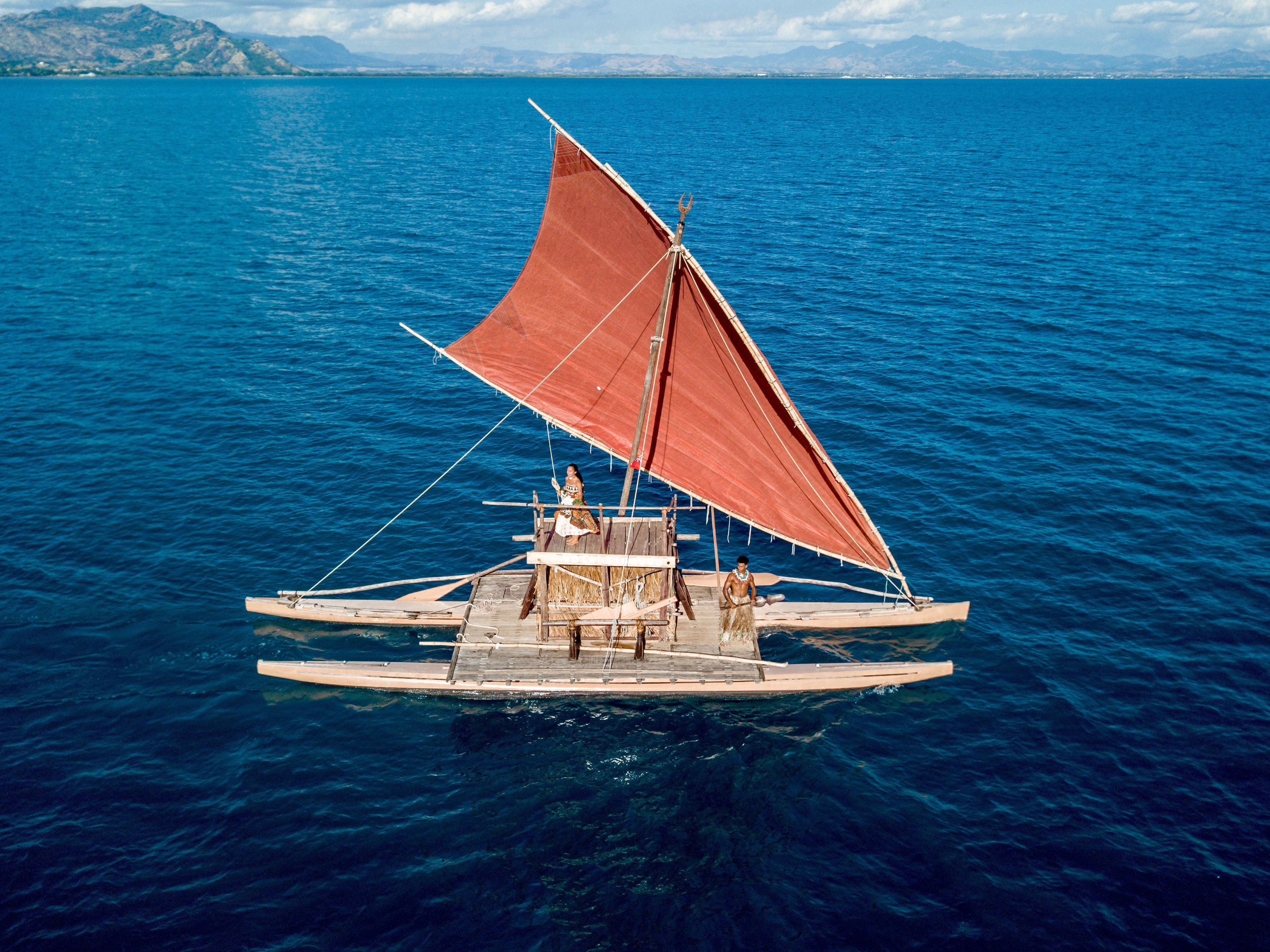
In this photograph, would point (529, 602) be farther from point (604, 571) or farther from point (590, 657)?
point (604, 571)

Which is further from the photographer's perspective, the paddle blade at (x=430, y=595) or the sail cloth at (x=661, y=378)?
the paddle blade at (x=430, y=595)

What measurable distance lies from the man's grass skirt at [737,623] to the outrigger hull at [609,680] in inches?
47.6

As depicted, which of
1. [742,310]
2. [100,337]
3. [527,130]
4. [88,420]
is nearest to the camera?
[88,420]

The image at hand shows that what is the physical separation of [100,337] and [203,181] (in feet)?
203

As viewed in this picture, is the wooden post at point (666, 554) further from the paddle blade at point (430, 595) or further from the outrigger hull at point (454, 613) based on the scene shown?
the paddle blade at point (430, 595)

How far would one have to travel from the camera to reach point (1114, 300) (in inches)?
2247

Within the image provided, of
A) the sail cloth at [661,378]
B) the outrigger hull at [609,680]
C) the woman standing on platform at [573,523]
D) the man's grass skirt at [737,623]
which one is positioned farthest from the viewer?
the man's grass skirt at [737,623]

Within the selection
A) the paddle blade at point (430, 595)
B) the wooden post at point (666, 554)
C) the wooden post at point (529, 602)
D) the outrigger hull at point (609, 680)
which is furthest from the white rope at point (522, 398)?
the wooden post at point (666, 554)

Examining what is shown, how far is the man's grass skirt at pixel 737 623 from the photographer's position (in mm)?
23922

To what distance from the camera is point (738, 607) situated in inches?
939

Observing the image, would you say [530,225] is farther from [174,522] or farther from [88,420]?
[174,522]

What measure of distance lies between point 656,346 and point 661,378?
1.33 metres

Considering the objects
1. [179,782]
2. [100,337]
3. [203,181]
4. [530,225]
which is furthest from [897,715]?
[203,181]

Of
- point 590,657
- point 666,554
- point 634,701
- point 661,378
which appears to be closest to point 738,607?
point 666,554
